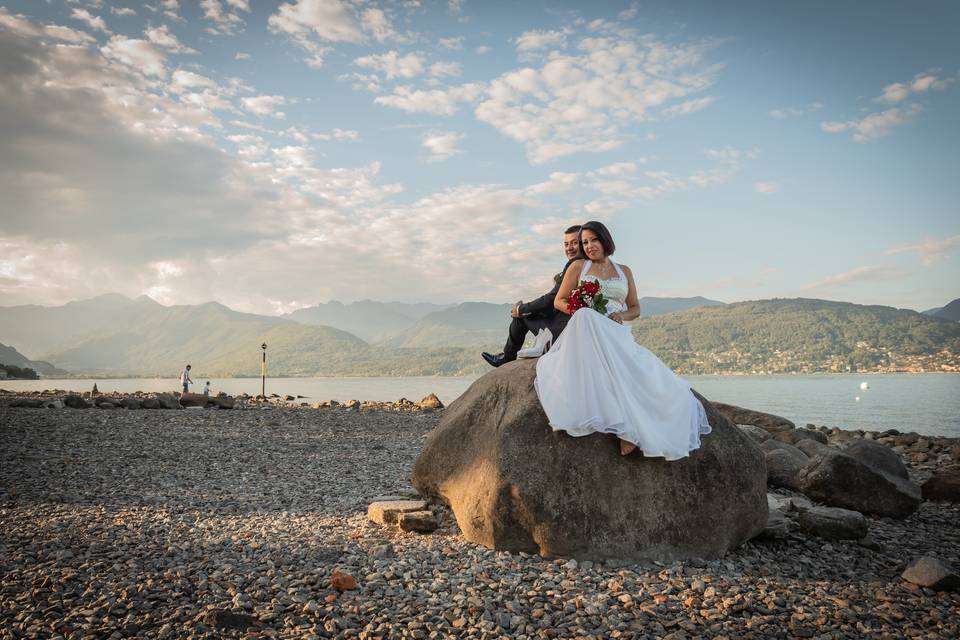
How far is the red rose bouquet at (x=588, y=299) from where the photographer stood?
7383mm

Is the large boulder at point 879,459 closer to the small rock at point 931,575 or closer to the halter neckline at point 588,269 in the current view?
the small rock at point 931,575

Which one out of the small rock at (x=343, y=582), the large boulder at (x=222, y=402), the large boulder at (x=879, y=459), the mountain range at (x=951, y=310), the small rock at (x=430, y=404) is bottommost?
the small rock at (x=430, y=404)

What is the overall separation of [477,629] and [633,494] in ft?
8.52

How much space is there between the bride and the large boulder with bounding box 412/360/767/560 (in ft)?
0.82

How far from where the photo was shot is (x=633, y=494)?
6496 mm

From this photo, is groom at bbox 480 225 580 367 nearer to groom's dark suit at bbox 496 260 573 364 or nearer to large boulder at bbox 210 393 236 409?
groom's dark suit at bbox 496 260 573 364

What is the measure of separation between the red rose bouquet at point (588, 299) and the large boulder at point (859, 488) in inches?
215

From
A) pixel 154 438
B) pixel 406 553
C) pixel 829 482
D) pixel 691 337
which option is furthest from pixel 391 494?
pixel 691 337

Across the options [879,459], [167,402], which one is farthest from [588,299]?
[167,402]

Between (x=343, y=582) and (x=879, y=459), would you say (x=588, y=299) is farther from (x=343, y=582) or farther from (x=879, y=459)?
(x=879, y=459)

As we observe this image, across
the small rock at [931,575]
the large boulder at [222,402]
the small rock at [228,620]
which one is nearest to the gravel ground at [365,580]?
the small rock at [228,620]

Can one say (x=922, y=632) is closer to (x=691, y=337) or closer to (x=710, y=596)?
(x=710, y=596)

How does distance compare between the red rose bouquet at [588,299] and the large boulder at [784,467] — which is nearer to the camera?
the red rose bouquet at [588,299]

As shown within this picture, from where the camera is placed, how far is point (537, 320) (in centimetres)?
895
